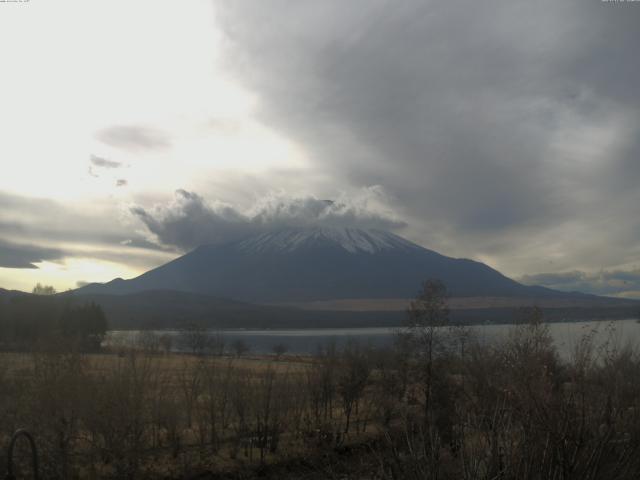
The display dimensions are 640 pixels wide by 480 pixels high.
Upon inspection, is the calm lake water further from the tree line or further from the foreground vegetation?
the tree line

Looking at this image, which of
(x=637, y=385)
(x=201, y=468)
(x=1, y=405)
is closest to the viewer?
(x=637, y=385)

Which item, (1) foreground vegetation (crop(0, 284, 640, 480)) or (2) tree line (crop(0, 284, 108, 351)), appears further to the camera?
(2) tree line (crop(0, 284, 108, 351))

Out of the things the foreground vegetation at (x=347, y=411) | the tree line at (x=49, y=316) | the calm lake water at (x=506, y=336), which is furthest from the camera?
the tree line at (x=49, y=316)

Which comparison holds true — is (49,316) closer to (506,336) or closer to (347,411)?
(347,411)

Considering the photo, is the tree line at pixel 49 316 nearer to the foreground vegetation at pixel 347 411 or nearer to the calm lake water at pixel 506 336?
the calm lake water at pixel 506 336

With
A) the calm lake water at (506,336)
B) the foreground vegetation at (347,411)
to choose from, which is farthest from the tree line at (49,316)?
the foreground vegetation at (347,411)

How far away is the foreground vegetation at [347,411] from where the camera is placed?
689cm

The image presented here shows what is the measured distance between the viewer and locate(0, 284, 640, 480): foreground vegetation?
6.89 meters

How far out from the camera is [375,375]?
33.8 m

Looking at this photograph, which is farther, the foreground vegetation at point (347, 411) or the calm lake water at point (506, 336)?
the calm lake water at point (506, 336)

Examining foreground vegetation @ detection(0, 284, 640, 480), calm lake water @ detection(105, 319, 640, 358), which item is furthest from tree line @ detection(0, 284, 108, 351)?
foreground vegetation @ detection(0, 284, 640, 480)

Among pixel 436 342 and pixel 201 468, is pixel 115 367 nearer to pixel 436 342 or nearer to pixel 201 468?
pixel 201 468

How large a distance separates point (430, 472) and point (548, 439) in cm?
139

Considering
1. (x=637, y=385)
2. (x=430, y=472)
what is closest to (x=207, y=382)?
(x=637, y=385)
